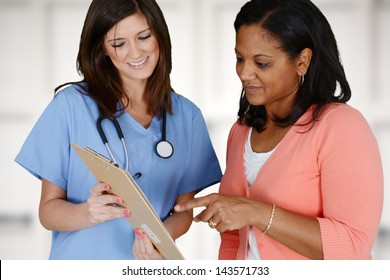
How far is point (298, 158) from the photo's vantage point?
125cm

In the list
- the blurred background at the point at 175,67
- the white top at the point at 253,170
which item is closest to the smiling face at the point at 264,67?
the white top at the point at 253,170

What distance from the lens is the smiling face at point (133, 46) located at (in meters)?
1.38

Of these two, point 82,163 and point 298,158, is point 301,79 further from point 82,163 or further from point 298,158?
point 82,163

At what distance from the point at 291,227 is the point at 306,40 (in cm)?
42

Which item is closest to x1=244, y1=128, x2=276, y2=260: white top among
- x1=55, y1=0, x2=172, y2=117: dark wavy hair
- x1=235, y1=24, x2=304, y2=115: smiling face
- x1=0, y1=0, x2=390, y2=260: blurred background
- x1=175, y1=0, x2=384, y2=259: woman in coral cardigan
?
x1=175, y1=0, x2=384, y2=259: woman in coral cardigan

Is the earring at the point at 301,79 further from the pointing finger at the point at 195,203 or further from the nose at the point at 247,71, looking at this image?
the pointing finger at the point at 195,203

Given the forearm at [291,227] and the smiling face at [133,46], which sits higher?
the smiling face at [133,46]

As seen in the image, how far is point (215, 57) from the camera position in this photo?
7.65 feet

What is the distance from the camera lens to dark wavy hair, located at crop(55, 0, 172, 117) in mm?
1376

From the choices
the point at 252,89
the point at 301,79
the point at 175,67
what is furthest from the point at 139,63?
the point at 175,67

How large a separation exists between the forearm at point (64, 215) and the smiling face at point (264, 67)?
0.48m

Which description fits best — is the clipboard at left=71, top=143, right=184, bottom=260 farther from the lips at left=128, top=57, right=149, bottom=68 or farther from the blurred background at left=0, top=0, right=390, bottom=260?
the blurred background at left=0, top=0, right=390, bottom=260
